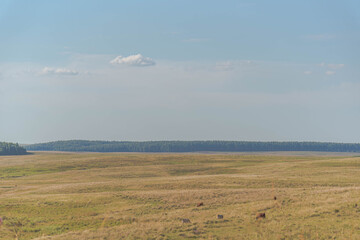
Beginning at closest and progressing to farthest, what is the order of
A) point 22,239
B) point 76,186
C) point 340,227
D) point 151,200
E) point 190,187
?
point 340,227, point 22,239, point 151,200, point 190,187, point 76,186

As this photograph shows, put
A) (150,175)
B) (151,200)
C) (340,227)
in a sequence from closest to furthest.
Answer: (340,227), (151,200), (150,175)

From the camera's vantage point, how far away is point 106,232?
96.8 ft

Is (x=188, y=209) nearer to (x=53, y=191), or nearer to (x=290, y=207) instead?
(x=290, y=207)

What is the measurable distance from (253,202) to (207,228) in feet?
34.4

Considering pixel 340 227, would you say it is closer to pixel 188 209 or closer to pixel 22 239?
pixel 188 209

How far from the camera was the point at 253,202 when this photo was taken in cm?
3950

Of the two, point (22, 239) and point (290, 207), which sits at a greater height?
point (290, 207)

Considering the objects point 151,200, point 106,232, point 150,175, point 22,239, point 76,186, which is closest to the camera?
point 106,232

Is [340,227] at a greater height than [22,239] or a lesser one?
greater

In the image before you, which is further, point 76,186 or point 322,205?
point 76,186

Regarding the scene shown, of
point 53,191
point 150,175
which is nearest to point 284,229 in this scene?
point 53,191

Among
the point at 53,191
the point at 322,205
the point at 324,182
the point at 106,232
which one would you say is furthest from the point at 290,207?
the point at 53,191

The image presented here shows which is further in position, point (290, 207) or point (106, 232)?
point (290, 207)

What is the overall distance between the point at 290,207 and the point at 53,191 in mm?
37331
